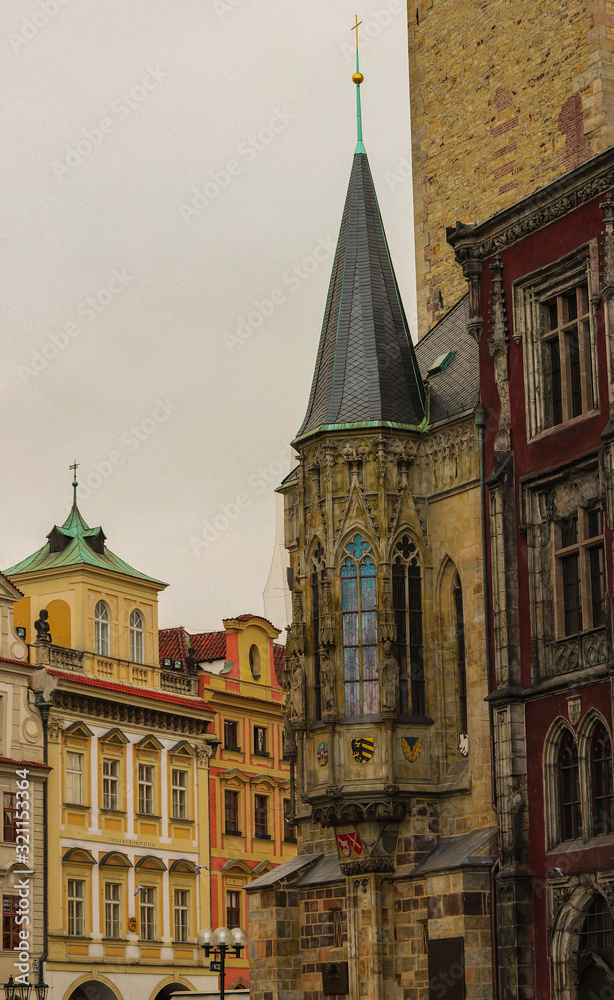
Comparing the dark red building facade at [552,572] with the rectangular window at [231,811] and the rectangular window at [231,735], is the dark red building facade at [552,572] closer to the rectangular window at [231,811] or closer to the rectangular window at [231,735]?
the rectangular window at [231,811]

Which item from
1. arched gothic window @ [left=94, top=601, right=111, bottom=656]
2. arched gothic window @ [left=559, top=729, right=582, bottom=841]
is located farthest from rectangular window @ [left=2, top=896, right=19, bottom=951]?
arched gothic window @ [left=559, top=729, right=582, bottom=841]

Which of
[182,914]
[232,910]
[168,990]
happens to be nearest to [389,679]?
[182,914]

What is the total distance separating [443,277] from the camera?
38500mm

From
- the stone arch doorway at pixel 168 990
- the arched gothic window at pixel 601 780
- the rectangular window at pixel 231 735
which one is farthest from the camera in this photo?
the rectangular window at pixel 231 735

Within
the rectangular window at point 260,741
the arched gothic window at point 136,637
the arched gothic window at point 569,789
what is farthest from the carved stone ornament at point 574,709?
the rectangular window at point 260,741

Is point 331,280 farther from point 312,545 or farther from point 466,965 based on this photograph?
point 466,965

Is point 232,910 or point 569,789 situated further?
point 232,910

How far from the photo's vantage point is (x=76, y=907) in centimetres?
5066

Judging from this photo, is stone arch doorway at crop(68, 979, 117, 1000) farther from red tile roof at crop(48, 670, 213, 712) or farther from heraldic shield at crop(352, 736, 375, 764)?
heraldic shield at crop(352, 736, 375, 764)

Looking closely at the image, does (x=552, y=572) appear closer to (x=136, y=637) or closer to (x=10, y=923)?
(x=10, y=923)

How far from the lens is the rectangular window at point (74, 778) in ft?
167

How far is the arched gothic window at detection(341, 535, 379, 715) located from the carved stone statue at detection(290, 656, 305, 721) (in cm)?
109

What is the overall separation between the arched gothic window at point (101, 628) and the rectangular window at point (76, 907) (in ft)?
22.2

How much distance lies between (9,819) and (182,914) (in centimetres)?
772
